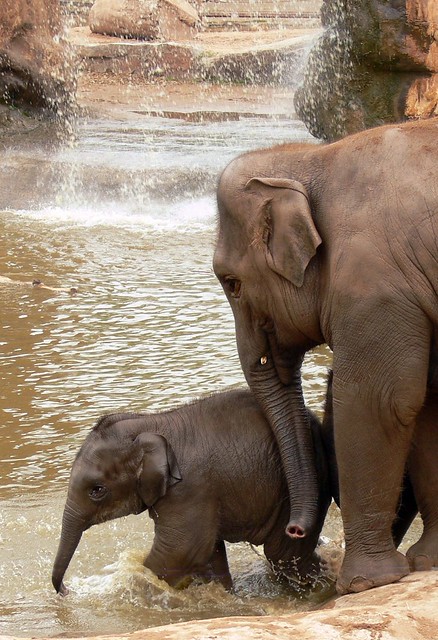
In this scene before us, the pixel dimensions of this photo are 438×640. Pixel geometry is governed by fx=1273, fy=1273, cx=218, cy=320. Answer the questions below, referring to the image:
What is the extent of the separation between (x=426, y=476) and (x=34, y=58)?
14206 millimetres

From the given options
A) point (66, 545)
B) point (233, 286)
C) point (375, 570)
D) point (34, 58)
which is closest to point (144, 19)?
point (34, 58)

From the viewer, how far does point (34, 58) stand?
18.3 meters

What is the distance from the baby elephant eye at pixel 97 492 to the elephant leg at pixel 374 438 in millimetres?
1240

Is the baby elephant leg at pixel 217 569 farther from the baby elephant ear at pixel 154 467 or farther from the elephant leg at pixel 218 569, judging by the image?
the baby elephant ear at pixel 154 467

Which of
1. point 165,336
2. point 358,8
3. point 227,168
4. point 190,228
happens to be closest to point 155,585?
point 227,168

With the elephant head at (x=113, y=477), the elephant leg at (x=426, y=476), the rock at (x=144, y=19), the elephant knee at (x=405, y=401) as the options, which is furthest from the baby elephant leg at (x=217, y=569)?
the rock at (x=144, y=19)

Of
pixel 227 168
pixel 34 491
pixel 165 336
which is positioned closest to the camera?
pixel 227 168

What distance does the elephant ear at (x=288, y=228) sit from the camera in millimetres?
4820

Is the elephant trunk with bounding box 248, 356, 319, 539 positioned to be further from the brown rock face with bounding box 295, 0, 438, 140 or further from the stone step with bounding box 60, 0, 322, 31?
the stone step with bounding box 60, 0, 322, 31

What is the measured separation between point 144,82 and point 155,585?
2129 centimetres

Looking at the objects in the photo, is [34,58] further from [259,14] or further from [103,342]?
[259,14]

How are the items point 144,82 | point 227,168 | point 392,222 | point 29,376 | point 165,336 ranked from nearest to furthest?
point 392,222
point 227,168
point 29,376
point 165,336
point 144,82

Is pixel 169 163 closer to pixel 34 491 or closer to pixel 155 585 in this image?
pixel 34 491

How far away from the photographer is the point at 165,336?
372 inches
